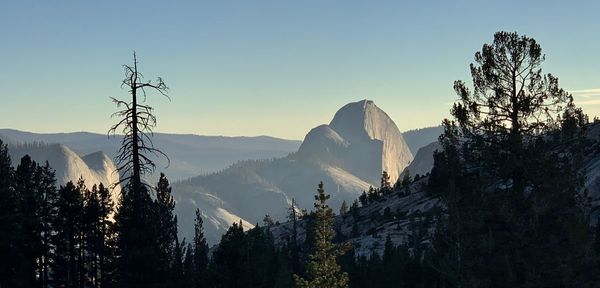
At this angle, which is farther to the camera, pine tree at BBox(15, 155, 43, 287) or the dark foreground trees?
pine tree at BBox(15, 155, 43, 287)

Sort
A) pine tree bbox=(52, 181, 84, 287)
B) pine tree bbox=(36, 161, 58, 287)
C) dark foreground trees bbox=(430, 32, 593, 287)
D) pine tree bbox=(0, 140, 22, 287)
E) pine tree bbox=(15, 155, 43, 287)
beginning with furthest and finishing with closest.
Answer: pine tree bbox=(52, 181, 84, 287) < pine tree bbox=(36, 161, 58, 287) < pine tree bbox=(15, 155, 43, 287) < pine tree bbox=(0, 140, 22, 287) < dark foreground trees bbox=(430, 32, 593, 287)

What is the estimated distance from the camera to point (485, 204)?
24.0 m

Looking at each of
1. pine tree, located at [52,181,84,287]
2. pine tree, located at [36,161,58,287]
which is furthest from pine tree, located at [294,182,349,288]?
pine tree, located at [36,161,58,287]

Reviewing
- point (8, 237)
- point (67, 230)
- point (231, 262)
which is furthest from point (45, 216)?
point (231, 262)

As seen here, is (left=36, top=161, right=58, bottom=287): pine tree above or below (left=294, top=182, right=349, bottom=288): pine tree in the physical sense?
above

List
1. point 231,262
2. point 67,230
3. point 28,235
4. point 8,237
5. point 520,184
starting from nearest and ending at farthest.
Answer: point 520,184
point 8,237
point 28,235
point 231,262
point 67,230

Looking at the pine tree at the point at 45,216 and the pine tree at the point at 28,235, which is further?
the pine tree at the point at 45,216

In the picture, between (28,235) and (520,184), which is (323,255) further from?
(28,235)

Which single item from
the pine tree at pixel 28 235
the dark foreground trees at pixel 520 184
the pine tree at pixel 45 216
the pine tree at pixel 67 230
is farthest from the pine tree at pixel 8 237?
the dark foreground trees at pixel 520 184

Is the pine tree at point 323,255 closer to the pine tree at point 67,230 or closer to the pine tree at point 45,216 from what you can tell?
the pine tree at point 67,230

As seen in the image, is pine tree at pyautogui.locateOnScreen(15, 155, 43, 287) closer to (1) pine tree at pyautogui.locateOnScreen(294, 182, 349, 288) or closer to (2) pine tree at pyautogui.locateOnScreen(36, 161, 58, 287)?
(2) pine tree at pyautogui.locateOnScreen(36, 161, 58, 287)

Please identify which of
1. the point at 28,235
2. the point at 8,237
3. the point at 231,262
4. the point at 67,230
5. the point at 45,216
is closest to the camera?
the point at 8,237

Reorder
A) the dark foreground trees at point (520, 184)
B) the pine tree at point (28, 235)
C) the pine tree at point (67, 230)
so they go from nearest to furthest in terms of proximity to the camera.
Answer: the dark foreground trees at point (520, 184)
the pine tree at point (28, 235)
the pine tree at point (67, 230)

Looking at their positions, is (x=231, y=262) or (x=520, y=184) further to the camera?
(x=231, y=262)
